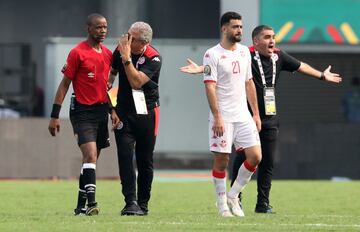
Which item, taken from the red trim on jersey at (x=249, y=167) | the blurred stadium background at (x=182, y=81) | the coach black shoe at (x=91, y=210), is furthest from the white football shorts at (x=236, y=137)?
the blurred stadium background at (x=182, y=81)

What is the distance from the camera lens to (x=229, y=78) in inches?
535

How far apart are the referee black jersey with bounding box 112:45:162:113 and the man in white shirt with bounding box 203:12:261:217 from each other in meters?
0.61

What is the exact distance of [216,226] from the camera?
1205 centimetres

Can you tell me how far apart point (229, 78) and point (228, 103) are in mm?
260

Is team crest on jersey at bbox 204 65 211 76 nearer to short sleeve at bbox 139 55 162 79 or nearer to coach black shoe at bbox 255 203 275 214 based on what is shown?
short sleeve at bbox 139 55 162 79

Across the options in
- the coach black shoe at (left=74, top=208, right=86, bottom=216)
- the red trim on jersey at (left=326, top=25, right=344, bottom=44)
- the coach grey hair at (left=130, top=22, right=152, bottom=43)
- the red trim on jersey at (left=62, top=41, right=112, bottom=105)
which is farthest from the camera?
the red trim on jersey at (left=326, top=25, right=344, bottom=44)

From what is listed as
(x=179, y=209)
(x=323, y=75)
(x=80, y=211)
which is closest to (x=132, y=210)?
(x=80, y=211)

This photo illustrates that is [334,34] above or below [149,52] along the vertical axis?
below

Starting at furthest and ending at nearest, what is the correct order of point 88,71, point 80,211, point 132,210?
point 80,211 → point 88,71 → point 132,210

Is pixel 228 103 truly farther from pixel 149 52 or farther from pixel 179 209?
pixel 179 209

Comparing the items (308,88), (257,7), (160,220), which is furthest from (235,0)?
(160,220)

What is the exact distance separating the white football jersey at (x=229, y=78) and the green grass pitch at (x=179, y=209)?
1.10 m

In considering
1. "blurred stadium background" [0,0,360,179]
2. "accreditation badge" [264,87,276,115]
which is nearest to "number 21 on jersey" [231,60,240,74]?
"accreditation badge" [264,87,276,115]

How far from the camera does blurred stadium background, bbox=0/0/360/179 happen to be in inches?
1040
